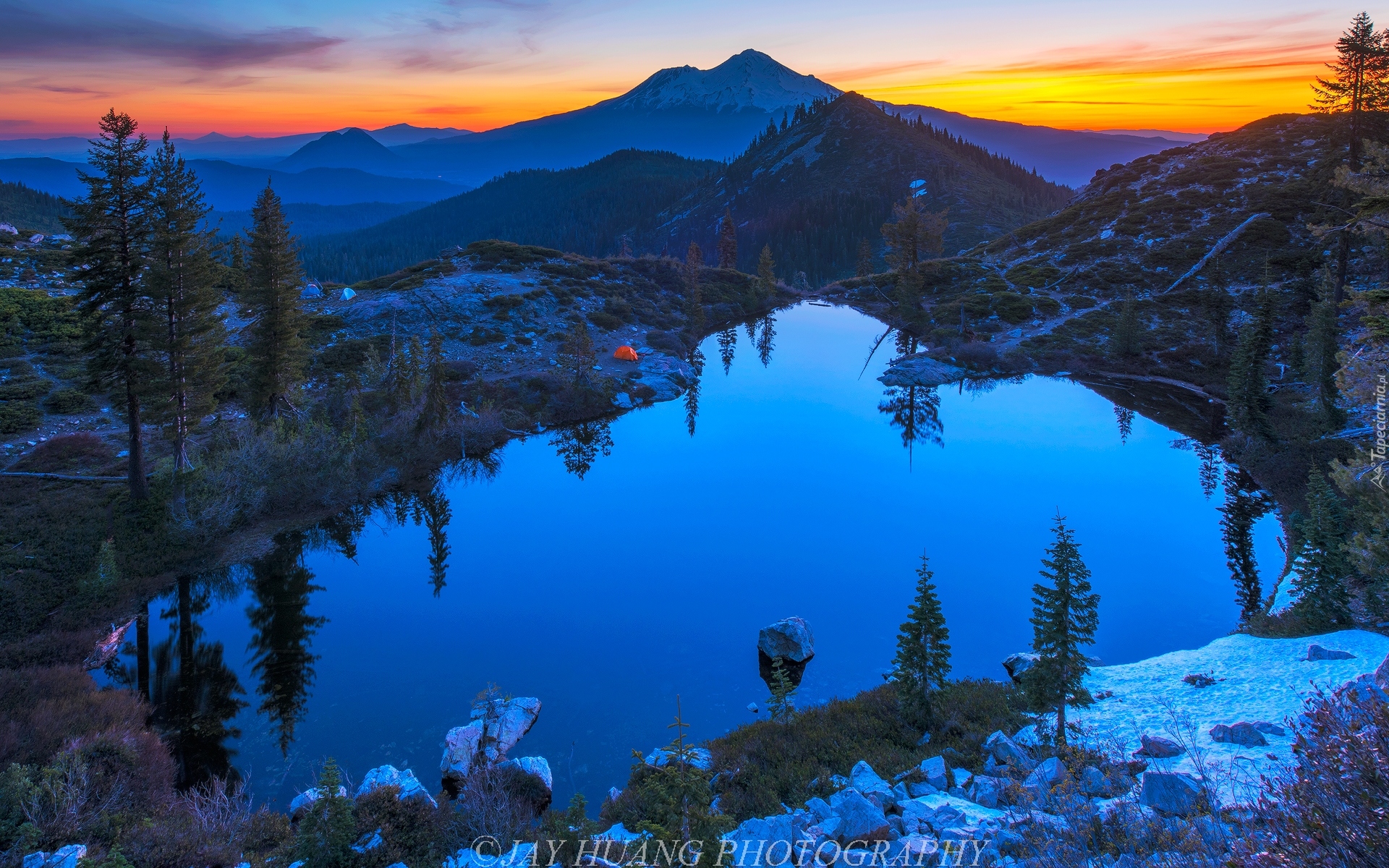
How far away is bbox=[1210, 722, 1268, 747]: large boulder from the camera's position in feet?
41.0

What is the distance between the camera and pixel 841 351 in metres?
68.5

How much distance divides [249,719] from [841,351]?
58.6m

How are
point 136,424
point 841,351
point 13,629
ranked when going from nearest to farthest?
point 13,629, point 136,424, point 841,351

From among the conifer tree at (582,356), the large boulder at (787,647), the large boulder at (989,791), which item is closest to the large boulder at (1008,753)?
the large boulder at (989,791)

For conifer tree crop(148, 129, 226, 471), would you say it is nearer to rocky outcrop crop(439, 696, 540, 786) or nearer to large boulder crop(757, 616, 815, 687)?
rocky outcrop crop(439, 696, 540, 786)

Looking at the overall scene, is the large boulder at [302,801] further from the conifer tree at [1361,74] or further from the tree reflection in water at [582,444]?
the conifer tree at [1361,74]

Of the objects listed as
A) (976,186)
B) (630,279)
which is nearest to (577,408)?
(630,279)

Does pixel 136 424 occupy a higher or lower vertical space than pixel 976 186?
lower

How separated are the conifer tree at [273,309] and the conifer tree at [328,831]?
28792 millimetres

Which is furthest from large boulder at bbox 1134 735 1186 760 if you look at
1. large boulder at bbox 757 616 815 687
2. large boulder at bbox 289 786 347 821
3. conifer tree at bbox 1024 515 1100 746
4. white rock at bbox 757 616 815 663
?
large boulder at bbox 289 786 347 821

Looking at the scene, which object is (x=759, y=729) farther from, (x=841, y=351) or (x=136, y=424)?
(x=841, y=351)

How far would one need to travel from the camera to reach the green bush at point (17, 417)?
3481cm
